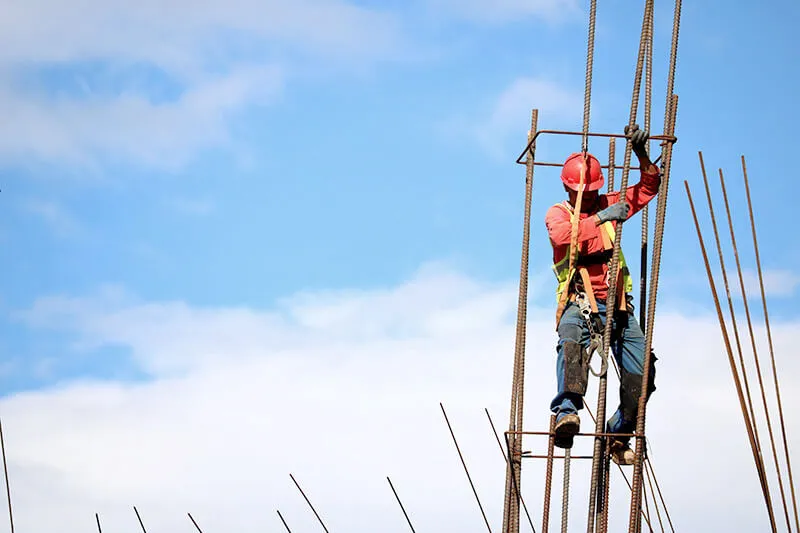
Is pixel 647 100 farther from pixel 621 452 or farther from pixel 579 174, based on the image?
pixel 621 452

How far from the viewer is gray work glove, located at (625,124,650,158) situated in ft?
30.1

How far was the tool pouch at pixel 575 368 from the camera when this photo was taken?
369 inches

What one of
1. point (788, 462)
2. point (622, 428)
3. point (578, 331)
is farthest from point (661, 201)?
point (788, 462)

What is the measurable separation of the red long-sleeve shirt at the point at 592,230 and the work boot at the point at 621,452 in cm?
111

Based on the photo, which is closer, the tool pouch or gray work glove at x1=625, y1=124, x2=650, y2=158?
gray work glove at x1=625, y1=124, x2=650, y2=158

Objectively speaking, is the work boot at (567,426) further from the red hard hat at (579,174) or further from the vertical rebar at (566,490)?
the red hard hat at (579,174)

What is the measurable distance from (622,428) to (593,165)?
6.62ft

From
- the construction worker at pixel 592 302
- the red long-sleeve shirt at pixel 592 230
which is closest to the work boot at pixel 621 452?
the construction worker at pixel 592 302

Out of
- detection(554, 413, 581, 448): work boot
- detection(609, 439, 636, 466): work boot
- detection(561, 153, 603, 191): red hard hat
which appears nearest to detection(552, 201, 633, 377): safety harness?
detection(561, 153, 603, 191): red hard hat

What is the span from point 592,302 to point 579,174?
998 mm

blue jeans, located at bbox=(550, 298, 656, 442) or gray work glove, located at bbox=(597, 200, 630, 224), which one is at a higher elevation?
gray work glove, located at bbox=(597, 200, 630, 224)

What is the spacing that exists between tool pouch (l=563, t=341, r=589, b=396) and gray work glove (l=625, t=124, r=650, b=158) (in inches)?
59.7

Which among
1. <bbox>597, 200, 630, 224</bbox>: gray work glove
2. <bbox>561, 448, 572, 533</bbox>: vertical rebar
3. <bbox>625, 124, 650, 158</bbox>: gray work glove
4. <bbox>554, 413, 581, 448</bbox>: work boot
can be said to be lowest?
<bbox>561, 448, 572, 533</bbox>: vertical rebar

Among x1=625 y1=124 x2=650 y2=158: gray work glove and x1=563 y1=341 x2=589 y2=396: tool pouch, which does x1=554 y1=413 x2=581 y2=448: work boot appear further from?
x1=625 y1=124 x2=650 y2=158: gray work glove
